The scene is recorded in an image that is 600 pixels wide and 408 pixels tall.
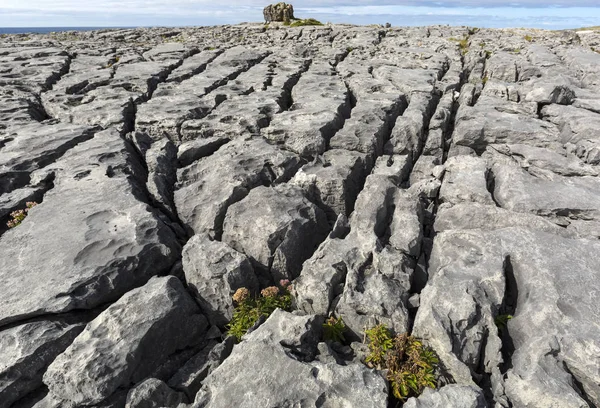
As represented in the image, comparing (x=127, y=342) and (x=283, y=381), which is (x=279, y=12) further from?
(x=283, y=381)

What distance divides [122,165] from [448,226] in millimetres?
13311

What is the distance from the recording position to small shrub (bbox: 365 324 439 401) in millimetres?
8344

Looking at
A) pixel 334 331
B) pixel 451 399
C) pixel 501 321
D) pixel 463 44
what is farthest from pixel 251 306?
pixel 463 44

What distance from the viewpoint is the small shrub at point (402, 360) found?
834 centimetres

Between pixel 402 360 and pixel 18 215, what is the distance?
44.8ft

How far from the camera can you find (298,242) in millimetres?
12570

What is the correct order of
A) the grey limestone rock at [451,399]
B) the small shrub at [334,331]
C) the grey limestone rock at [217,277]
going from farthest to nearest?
the grey limestone rock at [217,277]
the small shrub at [334,331]
the grey limestone rock at [451,399]

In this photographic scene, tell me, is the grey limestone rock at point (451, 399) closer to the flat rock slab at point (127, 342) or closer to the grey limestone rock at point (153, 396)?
the grey limestone rock at point (153, 396)

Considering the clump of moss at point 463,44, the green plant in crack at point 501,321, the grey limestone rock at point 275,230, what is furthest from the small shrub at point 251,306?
the clump of moss at point 463,44

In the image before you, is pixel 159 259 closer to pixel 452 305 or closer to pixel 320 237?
pixel 320 237

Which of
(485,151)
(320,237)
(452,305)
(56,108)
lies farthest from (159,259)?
(56,108)

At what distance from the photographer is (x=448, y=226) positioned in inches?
510

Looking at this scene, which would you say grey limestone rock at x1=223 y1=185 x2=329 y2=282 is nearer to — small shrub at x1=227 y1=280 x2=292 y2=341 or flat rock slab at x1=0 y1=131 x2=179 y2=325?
small shrub at x1=227 y1=280 x2=292 y2=341

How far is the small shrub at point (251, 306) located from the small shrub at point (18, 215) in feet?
29.0
